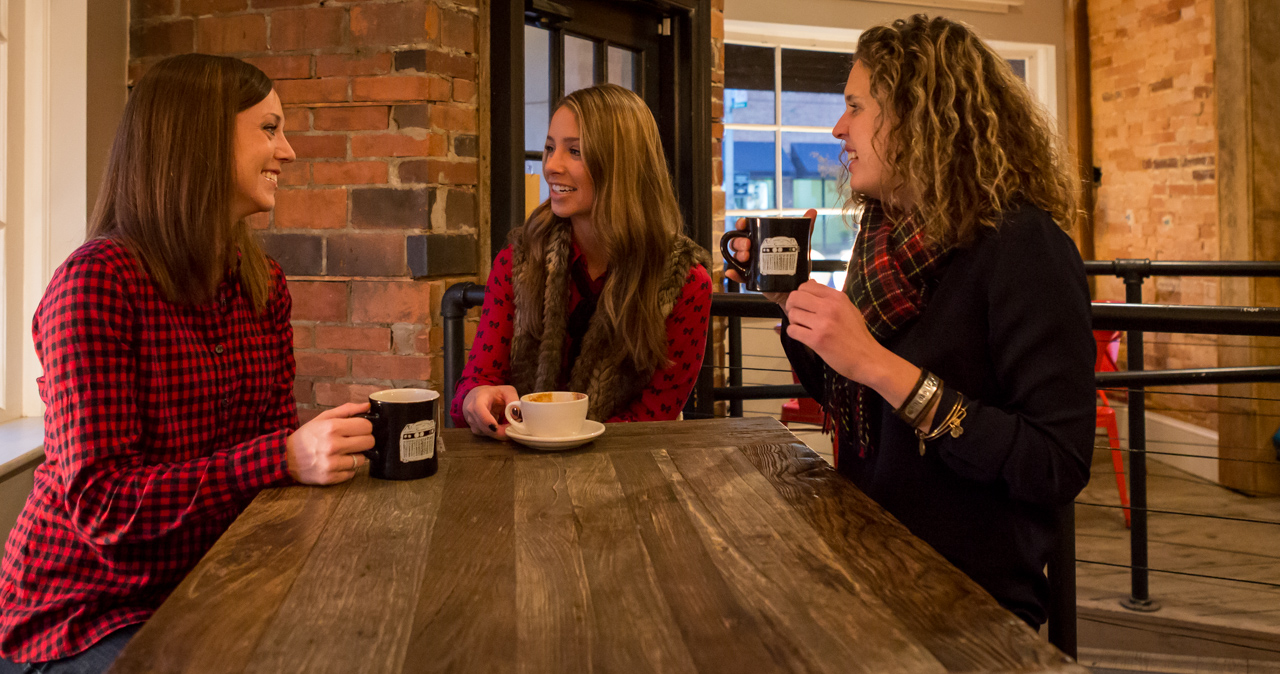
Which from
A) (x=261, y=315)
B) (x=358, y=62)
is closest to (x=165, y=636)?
(x=261, y=315)

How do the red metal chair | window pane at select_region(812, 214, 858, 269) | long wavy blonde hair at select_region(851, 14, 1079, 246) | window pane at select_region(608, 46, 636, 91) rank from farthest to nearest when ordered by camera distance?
window pane at select_region(812, 214, 858, 269) < the red metal chair < window pane at select_region(608, 46, 636, 91) < long wavy blonde hair at select_region(851, 14, 1079, 246)

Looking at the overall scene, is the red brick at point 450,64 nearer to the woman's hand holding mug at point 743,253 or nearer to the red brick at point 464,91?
the red brick at point 464,91

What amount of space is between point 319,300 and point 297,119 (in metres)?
0.49

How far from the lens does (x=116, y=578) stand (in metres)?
1.21

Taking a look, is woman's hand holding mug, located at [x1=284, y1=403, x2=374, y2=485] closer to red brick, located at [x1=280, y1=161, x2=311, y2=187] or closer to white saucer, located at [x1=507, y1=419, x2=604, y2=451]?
white saucer, located at [x1=507, y1=419, x2=604, y2=451]

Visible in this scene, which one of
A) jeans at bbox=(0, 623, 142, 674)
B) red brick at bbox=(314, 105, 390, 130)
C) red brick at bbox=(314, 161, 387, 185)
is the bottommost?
jeans at bbox=(0, 623, 142, 674)

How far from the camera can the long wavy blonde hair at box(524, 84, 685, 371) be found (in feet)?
6.26

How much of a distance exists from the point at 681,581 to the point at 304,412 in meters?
2.00

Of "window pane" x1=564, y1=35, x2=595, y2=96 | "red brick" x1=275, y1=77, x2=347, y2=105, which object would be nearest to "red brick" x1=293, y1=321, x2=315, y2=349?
"red brick" x1=275, y1=77, x2=347, y2=105

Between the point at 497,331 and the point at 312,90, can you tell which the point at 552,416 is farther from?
the point at 312,90

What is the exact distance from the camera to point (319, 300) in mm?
2566

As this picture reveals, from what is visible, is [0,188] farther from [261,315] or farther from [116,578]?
[116,578]

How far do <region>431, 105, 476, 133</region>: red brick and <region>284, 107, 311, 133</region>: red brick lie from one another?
35cm

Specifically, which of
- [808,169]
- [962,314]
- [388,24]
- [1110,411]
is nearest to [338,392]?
[388,24]
